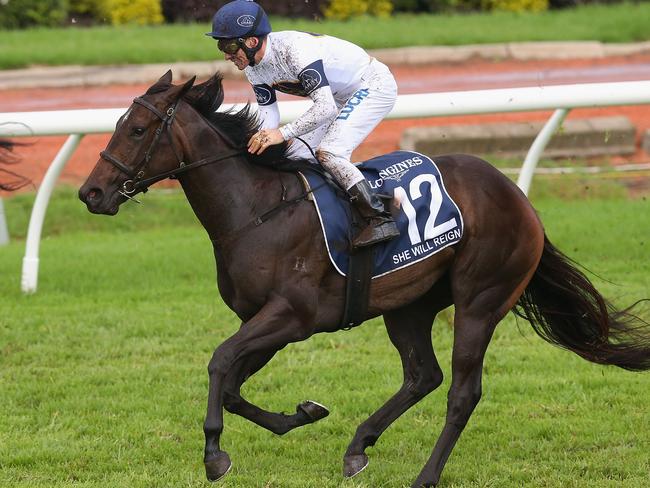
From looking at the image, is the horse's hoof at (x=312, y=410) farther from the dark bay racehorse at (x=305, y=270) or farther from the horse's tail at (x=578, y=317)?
the horse's tail at (x=578, y=317)

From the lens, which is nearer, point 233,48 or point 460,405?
point 233,48

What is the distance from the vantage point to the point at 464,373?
537 cm

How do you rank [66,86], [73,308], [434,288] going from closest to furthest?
1. [434,288]
2. [73,308]
3. [66,86]

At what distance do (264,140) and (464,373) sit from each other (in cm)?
139

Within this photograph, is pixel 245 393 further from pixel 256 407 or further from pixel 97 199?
pixel 97 199

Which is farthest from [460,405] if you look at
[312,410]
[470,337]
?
[312,410]

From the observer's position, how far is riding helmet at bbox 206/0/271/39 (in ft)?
16.5

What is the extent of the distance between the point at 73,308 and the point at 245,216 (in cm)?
344

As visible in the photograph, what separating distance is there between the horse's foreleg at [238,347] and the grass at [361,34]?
1316 centimetres

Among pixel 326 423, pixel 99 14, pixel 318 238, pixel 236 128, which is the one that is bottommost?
pixel 99 14

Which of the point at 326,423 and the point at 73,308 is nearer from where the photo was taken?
the point at 326,423

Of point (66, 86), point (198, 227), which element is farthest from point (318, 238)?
point (66, 86)

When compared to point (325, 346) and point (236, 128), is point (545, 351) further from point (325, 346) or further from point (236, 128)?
point (236, 128)

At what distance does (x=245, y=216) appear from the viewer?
5.12 metres
